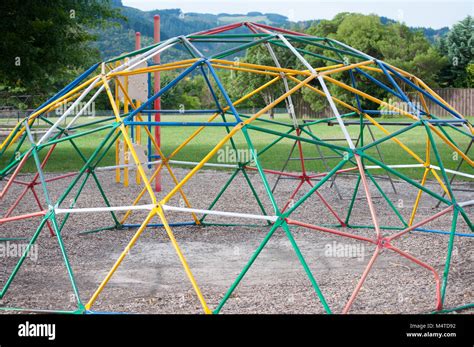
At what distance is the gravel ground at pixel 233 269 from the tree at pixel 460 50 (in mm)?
41456

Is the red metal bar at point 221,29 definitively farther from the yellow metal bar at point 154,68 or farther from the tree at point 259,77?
the tree at point 259,77

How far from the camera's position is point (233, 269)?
20.7 feet

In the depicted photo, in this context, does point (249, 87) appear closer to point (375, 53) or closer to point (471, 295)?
point (375, 53)

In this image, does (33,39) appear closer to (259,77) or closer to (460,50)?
(259,77)

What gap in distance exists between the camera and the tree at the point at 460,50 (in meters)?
47.5

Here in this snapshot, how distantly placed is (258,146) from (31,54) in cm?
838

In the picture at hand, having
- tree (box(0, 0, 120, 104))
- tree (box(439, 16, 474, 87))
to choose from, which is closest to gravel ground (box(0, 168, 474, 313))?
tree (box(0, 0, 120, 104))

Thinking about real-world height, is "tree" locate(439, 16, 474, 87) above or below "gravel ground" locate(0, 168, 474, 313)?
above

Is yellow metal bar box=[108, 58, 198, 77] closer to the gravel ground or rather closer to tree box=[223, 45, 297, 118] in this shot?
the gravel ground

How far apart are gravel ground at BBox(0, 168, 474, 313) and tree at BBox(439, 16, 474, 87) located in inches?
1632

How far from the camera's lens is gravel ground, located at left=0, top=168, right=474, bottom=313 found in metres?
5.23

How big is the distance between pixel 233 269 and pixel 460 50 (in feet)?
150

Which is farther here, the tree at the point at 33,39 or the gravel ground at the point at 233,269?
the tree at the point at 33,39

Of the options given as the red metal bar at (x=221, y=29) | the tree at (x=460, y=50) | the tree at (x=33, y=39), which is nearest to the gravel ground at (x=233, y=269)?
the red metal bar at (x=221, y=29)
